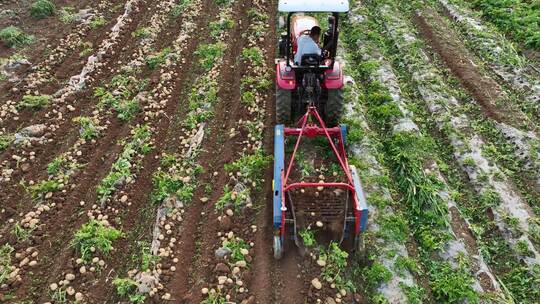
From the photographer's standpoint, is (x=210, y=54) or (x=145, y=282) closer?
(x=145, y=282)

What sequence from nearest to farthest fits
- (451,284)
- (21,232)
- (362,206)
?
(362,206) → (451,284) → (21,232)

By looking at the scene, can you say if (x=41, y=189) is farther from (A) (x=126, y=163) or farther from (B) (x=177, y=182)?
(B) (x=177, y=182)

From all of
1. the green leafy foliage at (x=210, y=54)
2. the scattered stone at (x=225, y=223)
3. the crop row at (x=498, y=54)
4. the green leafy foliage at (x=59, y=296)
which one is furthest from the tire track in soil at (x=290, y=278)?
the crop row at (x=498, y=54)

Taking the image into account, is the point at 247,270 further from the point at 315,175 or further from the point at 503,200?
the point at 503,200

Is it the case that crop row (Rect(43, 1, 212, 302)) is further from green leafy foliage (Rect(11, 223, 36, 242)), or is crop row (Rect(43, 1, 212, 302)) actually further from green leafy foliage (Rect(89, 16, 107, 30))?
green leafy foliage (Rect(89, 16, 107, 30))

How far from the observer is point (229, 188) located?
26.6 ft

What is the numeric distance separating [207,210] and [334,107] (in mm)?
3425

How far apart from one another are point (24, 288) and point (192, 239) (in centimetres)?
265

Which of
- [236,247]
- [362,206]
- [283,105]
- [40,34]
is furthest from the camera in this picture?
[40,34]

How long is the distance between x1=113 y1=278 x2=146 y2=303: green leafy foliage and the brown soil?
8830mm

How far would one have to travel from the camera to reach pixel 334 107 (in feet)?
29.5

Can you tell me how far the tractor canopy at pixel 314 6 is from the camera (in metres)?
7.77

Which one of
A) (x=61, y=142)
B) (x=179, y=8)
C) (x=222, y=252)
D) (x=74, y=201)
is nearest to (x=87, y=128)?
(x=61, y=142)

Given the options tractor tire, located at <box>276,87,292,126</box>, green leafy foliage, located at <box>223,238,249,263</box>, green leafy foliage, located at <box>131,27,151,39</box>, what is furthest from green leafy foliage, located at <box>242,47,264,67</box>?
green leafy foliage, located at <box>223,238,249,263</box>
